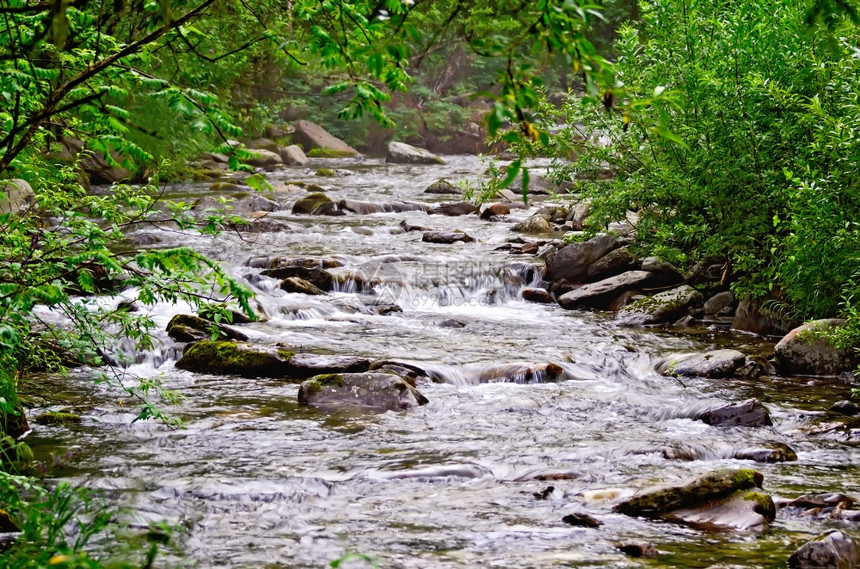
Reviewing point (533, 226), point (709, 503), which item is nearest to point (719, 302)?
point (533, 226)

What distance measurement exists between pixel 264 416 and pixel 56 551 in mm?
4224

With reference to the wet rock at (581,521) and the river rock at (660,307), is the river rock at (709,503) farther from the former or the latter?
the river rock at (660,307)

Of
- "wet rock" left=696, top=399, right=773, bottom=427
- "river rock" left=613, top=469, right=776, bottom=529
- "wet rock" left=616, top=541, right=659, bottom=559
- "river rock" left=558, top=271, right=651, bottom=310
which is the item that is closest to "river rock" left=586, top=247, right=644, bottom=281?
"river rock" left=558, top=271, right=651, bottom=310

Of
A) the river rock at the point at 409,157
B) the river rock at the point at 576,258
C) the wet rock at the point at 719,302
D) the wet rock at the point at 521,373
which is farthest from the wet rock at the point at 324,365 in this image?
the river rock at the point at 409,157

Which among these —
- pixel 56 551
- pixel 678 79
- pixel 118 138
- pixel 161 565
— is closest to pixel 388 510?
pixel 161 565

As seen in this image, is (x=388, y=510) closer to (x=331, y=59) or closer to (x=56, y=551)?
(x=56, y=551)

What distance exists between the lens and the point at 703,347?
11086 millimetres

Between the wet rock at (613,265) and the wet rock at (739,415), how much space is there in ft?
22.2

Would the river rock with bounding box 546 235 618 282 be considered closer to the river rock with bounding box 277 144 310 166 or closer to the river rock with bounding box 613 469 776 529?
the river rock with bounding box 613 469 776 529

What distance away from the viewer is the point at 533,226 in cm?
1923

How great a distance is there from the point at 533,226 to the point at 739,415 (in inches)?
465

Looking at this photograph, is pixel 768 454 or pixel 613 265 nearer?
pixel 768 454

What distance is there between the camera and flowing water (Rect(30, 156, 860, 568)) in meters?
4.88

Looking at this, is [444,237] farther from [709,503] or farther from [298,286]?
[709,503]
